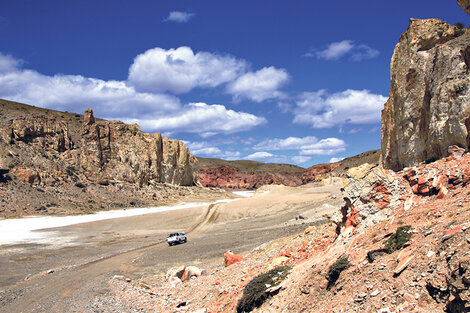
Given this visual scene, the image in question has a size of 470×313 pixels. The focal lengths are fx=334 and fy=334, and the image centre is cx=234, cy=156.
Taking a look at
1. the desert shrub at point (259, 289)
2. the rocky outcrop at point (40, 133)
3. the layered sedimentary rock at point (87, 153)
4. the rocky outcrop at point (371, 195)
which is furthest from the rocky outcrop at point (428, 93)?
the rocky outcrop at point (40, 133)

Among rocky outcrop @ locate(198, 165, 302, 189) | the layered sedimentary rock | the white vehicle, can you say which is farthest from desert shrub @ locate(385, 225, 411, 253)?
rocky outcrop @ locate(198, 165, 302, 189)

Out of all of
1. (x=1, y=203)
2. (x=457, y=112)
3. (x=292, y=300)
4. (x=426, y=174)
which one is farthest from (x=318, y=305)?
(x=1, y=203)

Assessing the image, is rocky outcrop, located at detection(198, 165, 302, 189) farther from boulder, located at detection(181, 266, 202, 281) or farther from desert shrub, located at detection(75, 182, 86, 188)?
boulder, located at detection(181, 266, 202, 281)

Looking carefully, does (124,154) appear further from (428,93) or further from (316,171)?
(316,171)

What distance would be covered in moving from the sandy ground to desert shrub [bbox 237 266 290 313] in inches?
307

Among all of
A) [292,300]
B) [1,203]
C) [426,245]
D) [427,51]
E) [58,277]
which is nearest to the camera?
[426,245]

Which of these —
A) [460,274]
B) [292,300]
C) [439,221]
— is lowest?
[292,300]

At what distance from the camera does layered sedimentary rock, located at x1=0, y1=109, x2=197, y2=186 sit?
55.6m

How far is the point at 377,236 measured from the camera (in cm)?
830

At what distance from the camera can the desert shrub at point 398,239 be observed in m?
7.17

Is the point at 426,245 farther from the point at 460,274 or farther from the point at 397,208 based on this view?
the point at 397,208

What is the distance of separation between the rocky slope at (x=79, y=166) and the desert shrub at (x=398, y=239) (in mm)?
48350

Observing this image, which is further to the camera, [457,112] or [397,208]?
[457,112]

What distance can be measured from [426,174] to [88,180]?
6234cm
